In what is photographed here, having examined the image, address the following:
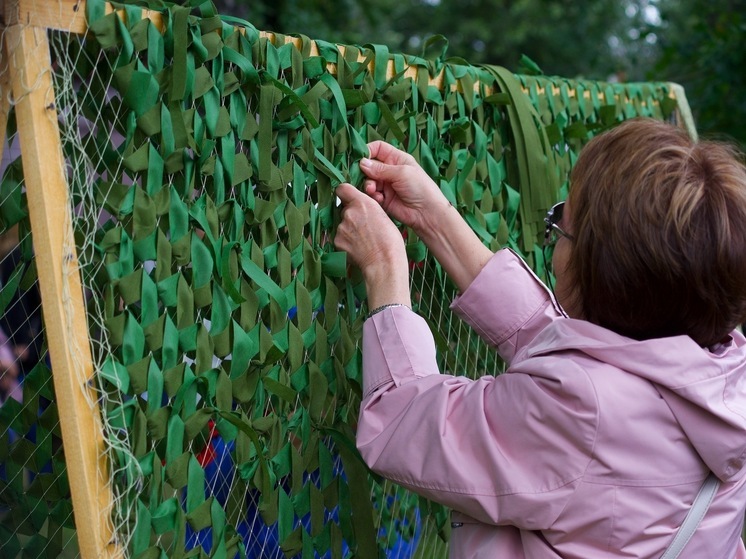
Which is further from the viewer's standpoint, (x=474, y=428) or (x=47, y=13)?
(x=474, y=428)

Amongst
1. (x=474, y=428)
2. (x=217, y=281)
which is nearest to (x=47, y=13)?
(x=217, y=281)

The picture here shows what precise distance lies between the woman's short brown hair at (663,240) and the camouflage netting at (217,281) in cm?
46

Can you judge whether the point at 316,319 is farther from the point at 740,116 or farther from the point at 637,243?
the point at 740,116

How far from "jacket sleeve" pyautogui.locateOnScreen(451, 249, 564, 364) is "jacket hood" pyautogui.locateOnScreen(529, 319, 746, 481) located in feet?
1.33

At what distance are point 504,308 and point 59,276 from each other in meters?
0.88

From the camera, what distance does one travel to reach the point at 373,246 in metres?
1.47

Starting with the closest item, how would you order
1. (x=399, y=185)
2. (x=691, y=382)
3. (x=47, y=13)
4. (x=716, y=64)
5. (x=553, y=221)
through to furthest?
(x=47, y=13), (x=691, y=382), (x=553, y=221), (x=399, y=185), (x=716, y=64)

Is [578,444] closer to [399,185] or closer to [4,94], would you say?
[399,185]

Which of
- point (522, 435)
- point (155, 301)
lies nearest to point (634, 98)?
point (522, 435)

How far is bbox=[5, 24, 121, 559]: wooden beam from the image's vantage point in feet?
3.54

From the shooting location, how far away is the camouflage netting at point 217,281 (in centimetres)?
116

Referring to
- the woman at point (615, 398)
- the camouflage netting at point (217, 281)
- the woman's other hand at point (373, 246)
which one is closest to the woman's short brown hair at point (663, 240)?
the woman at point (615, 398)

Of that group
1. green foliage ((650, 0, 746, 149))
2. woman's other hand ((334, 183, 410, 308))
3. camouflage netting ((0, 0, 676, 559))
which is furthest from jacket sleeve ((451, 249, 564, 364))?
green foliage ((650, 0, 746, 149))

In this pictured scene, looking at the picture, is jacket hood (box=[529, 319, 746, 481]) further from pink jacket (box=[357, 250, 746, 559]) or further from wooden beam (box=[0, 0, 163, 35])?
wooden beam (box=[0, 0, 163, 35])
